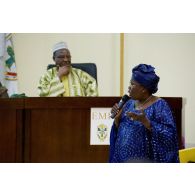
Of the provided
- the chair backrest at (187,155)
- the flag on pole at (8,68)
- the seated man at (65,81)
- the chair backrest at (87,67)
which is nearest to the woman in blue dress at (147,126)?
the chair backrest at (187,155)

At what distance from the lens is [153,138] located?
1474mm

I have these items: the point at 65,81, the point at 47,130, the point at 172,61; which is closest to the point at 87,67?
the point at 65,81

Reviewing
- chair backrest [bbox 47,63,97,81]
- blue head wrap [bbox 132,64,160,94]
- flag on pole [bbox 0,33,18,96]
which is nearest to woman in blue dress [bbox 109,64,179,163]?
blue head wrap [bbox 132,64,160,94]

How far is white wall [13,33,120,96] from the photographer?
2111 mm

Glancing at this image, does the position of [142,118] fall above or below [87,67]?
below

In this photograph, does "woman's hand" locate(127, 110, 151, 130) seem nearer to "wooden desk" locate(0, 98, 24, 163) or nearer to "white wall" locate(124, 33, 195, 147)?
"white wall" locate(124, 33, 195, 147)

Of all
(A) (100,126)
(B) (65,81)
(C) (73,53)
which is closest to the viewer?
(A) (100,126)

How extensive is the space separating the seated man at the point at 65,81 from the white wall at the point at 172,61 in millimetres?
231

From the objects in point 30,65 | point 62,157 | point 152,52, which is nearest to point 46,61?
point 30,65

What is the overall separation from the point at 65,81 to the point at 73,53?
0.72 metres

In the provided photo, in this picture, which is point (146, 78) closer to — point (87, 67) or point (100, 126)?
point (100, 126)

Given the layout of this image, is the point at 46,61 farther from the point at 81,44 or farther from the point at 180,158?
the point at 180,158

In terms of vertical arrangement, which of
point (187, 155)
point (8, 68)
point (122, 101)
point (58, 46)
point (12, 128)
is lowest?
point (187, 155)

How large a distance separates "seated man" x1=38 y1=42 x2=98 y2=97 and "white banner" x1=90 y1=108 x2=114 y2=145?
0.26 meters
